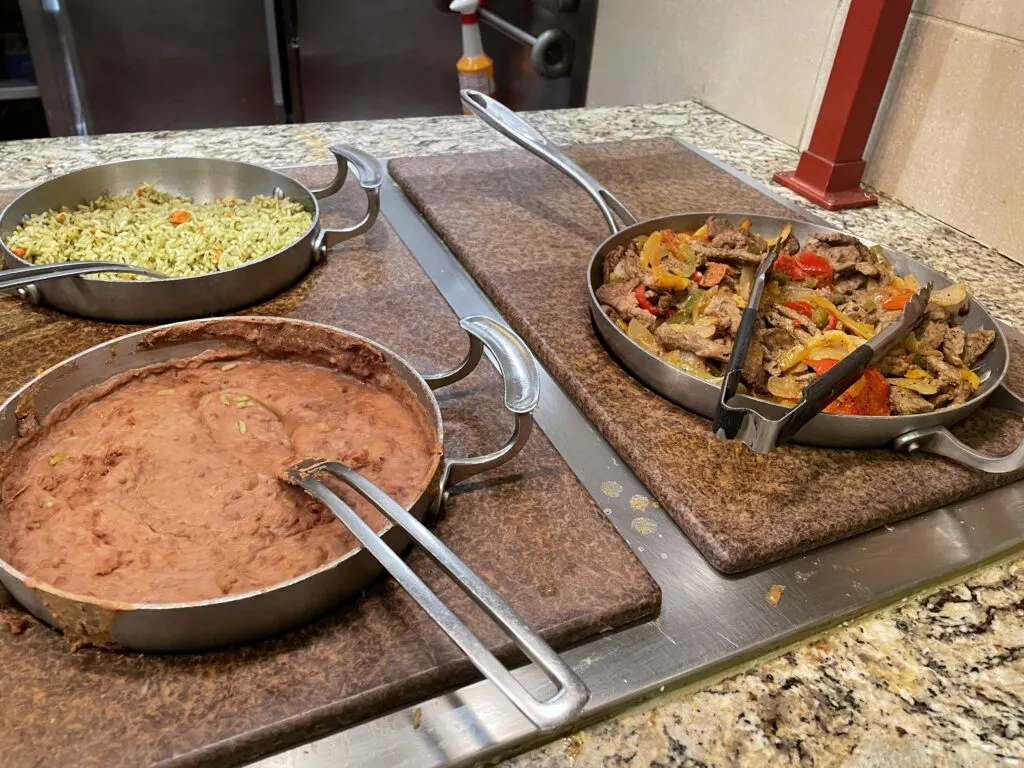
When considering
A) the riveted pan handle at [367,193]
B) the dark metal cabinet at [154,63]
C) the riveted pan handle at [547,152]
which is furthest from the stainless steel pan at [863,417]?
the dark metal cabinet at [154,63]

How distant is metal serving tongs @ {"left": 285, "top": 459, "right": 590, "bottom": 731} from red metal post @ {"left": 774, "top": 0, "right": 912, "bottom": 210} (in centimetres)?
126

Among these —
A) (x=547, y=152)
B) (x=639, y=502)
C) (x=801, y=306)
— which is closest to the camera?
(x=639, y=502)

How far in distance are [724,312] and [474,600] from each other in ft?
1.99

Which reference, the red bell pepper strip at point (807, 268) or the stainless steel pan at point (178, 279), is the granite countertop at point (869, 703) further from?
the stainless steel pan at point (178, 279)

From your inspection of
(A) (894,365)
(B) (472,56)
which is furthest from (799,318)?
(B) (472,56)

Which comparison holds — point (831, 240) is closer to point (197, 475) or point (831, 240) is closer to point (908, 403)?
point (908, 403)

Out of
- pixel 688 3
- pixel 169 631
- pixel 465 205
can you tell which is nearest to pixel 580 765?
pixel 169 631

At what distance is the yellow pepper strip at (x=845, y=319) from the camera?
1.02 m

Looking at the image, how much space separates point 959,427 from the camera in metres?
0.97

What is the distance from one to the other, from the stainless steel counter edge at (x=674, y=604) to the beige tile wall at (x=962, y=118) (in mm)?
745

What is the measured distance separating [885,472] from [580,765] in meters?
0.50

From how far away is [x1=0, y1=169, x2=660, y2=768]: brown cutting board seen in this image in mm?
587

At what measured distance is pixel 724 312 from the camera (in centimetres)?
103

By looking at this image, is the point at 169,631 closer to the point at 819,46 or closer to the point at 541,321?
the point at 541,321
